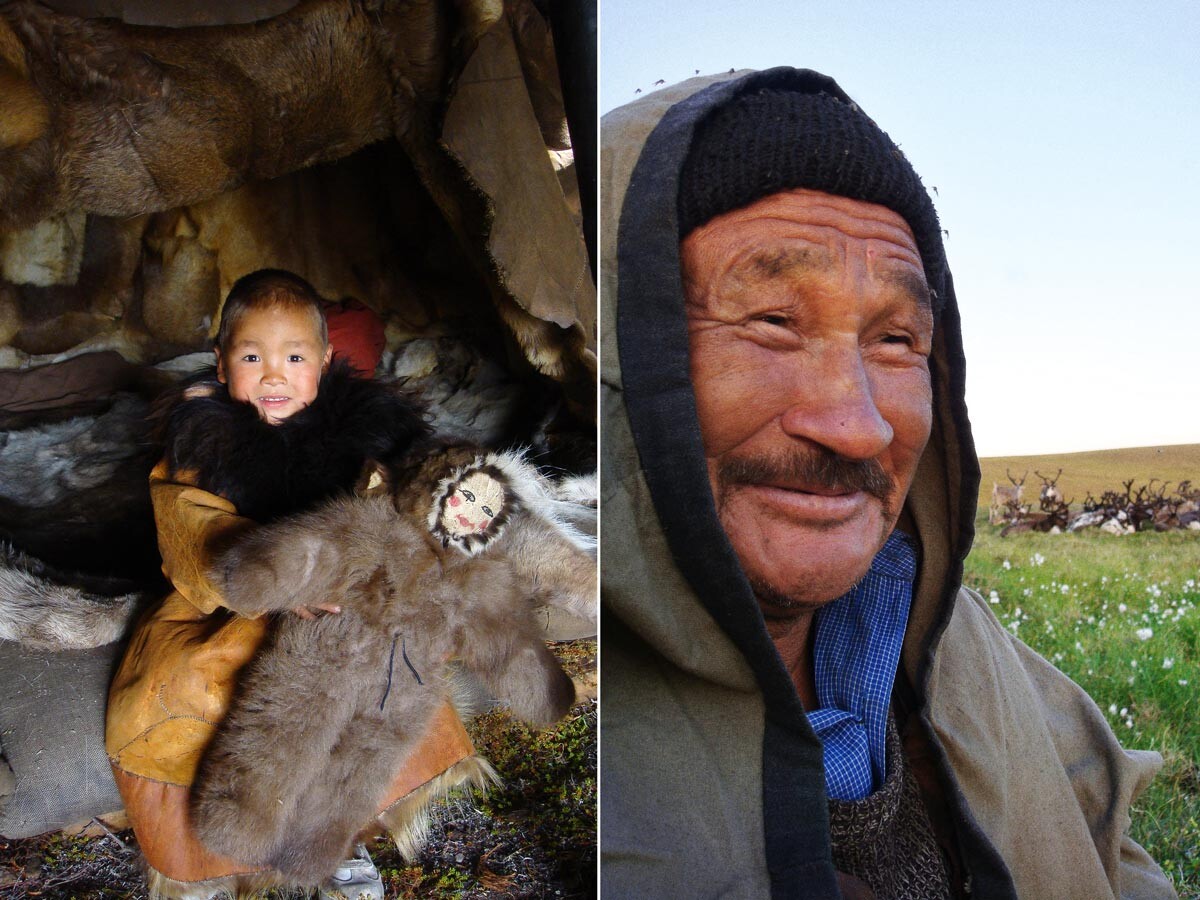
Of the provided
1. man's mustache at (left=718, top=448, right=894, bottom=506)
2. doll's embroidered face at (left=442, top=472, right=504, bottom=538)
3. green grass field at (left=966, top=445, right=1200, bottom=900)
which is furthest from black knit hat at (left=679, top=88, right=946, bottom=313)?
doll's embroidered face at (left=442, top=472, right=504, bottom=538)

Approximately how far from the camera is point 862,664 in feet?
5.60

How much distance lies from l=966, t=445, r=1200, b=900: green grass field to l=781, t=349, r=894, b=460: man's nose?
0.32 m

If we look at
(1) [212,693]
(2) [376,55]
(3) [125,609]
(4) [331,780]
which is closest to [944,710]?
(4) [331,780]

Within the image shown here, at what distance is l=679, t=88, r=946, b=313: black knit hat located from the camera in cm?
148

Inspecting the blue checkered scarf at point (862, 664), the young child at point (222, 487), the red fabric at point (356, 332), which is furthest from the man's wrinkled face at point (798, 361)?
the red fabric at point (356, 332)

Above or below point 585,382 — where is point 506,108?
above

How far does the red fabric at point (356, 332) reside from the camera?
9.16 ft

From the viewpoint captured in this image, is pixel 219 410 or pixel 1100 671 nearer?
pixel 1100 671

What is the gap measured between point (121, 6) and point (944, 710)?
195 cm

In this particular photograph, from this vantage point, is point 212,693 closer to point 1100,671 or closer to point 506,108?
point 506,108

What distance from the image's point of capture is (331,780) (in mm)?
2027

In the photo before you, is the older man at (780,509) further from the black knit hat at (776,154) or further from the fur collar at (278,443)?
the fur collar at (278,443)

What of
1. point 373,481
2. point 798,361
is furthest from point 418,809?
point 798,361

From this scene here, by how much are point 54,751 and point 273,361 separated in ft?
3.51
